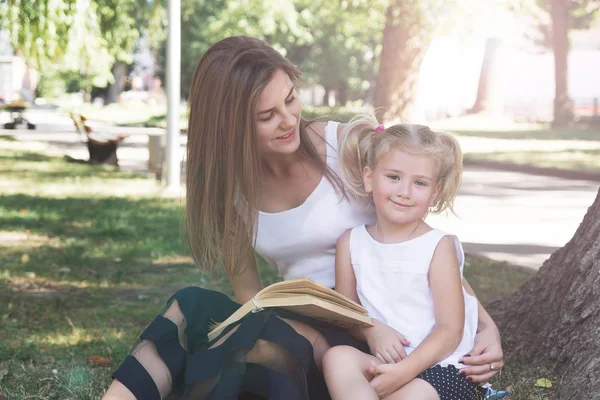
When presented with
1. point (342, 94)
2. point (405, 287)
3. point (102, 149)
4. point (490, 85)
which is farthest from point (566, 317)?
point (342, 94)

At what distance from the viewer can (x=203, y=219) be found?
3203 mm

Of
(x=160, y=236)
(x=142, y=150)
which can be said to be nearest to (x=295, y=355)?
(x=160, y=236)

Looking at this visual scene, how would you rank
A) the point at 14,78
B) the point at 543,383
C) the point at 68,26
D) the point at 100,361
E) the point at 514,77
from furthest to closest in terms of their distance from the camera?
the point at 14,78, the point at 514,77, the point at 68,26, the point at 100,361, the point at 543,383

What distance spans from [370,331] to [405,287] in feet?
0.60

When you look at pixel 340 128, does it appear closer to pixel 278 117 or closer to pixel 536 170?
pixel 278 117

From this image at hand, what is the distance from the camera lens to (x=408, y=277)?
2801mm

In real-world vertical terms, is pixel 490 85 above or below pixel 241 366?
above

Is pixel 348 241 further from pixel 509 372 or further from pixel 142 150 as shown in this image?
pixel 142 150

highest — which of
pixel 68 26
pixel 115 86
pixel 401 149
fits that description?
pixel 68 26

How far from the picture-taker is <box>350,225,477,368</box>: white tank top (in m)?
Result: 2.79

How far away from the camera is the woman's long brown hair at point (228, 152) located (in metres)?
3.04

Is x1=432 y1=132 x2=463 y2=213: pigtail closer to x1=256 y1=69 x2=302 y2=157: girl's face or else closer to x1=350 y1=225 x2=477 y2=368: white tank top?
x1=350 y1=225 x2=477 y2=368: white tank top

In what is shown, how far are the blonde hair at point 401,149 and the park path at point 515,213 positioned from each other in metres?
3.50

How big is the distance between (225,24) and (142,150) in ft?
56.7
